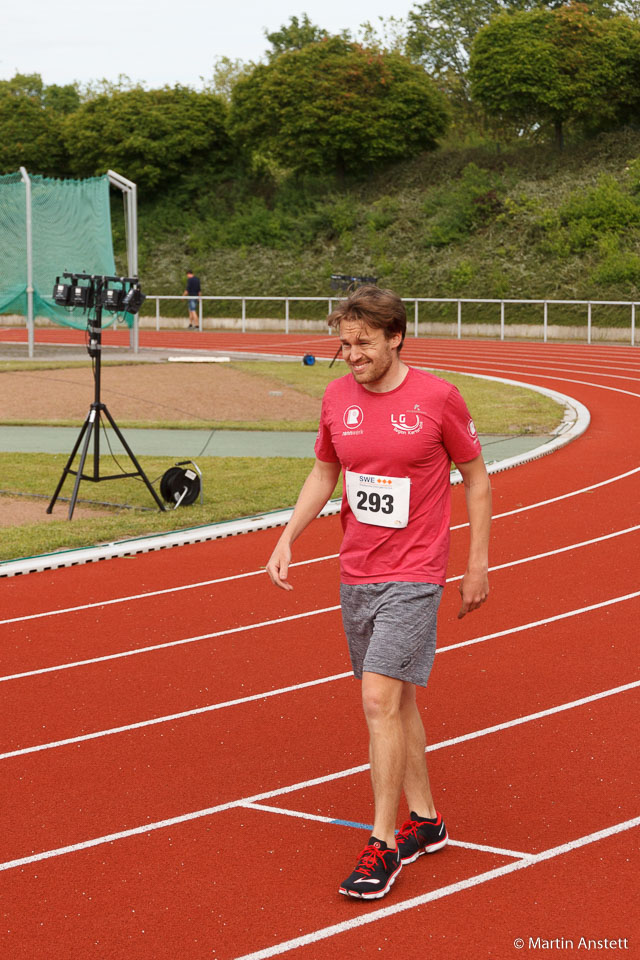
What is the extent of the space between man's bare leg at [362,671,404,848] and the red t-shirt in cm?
36

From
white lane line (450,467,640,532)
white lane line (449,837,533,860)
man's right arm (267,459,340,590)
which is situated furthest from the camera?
white lane line (450,467,640,532)

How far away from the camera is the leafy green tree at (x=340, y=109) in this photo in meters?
52.2

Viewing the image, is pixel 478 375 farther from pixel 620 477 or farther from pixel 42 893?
pixel 42 893

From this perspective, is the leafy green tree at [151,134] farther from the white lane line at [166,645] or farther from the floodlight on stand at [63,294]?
the white lane line at [166,645]

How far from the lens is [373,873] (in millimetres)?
3830

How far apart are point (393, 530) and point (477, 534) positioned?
0.30 meters

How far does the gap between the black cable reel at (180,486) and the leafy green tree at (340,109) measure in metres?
43.4

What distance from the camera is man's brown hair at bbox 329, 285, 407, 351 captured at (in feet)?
13.0

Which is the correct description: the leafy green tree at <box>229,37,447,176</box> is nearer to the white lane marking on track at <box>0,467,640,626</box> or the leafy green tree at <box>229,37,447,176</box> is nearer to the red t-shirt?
the white lane marking on track at <box>0,467,640,626</box>

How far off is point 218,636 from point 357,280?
21.9 meters

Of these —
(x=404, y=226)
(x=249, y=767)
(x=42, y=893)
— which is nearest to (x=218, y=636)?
(x=249, y=767)

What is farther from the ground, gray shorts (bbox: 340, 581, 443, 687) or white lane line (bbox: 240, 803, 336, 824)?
gray shorts (bbox: 340, 581, 443, 687)

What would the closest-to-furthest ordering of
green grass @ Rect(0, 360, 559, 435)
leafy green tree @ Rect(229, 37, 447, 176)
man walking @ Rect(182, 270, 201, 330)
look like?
green grass @ Rect(0, 360, 559, 435) → man walking @ Rect(182, 270, 201, 330) → leafy green tree @ Rect(229, 37, 447, 176)

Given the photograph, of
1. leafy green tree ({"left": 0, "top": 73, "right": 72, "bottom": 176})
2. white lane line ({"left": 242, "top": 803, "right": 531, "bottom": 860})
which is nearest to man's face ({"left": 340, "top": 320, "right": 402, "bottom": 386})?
white lane line ({"left": 242, "top": 803, "right": 531, "bottom": 860})
